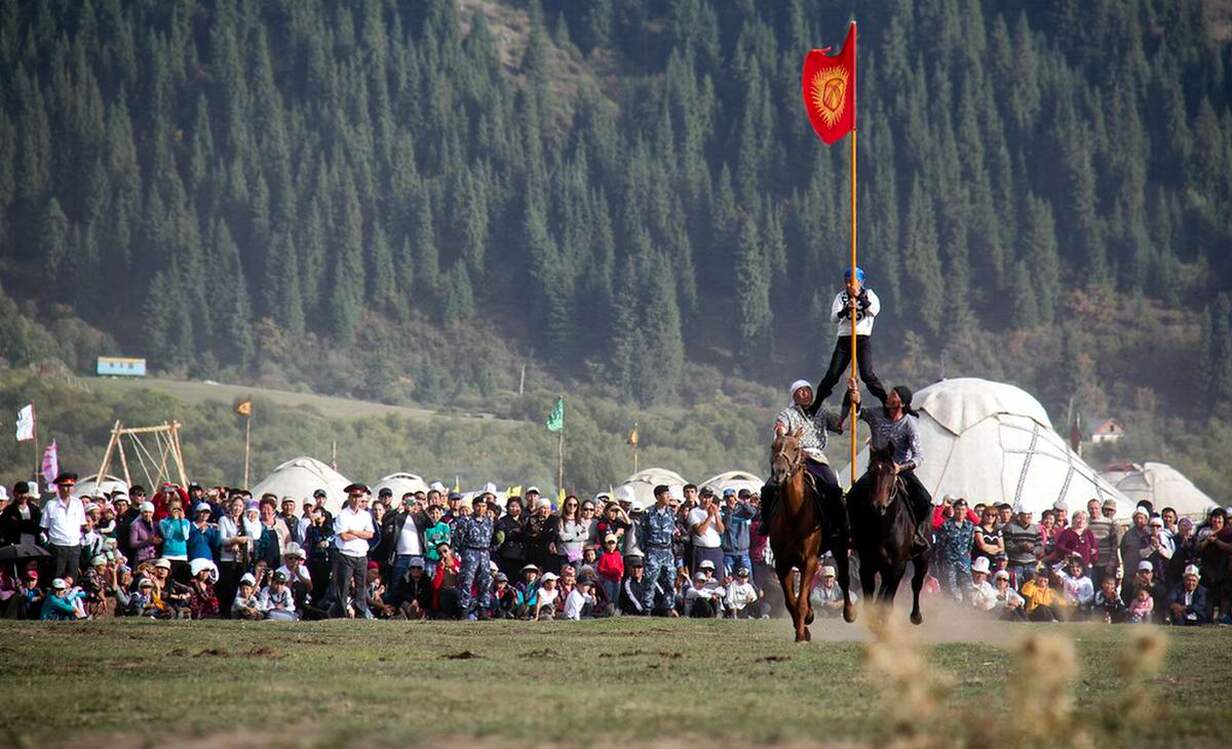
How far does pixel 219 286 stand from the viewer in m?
134

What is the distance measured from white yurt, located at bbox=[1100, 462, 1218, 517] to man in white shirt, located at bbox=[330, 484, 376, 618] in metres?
39.2

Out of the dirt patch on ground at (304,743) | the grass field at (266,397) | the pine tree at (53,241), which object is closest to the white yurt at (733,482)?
the dirt patch on ground at (304,743)

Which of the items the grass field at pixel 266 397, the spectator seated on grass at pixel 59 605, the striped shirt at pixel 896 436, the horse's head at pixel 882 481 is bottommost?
the spectator seated on grass at pixel 59 605

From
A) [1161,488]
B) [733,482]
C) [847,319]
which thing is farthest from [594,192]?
[847,319]

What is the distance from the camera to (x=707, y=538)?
27.8 metres

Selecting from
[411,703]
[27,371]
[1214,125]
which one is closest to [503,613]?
[411,703]

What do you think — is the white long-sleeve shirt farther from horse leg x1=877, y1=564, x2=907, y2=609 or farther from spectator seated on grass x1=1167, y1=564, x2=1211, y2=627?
spectator seated on grass x1=1167, y1=564, x2=1211, y2=627

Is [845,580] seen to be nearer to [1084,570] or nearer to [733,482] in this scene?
[1084,570]

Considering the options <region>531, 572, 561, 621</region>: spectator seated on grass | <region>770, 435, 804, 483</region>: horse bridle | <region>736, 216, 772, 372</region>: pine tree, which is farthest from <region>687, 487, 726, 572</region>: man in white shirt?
<region>736, 216, 772, 372</region>: pine tree

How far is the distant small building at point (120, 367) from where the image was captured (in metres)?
121

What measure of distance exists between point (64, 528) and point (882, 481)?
36.8 feet

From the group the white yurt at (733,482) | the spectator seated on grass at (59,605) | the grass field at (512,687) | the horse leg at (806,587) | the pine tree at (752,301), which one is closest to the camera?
the grass field at (512,687)

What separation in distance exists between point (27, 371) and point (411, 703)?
335ft

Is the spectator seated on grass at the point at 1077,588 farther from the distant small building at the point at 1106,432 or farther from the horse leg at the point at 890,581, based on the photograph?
the distant small building at the point at 1106,432
